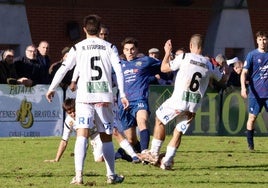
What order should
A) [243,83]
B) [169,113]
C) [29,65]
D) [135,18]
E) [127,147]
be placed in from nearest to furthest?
[169,113] < [127,147] < [243,83] < [29,65] < [135,18]

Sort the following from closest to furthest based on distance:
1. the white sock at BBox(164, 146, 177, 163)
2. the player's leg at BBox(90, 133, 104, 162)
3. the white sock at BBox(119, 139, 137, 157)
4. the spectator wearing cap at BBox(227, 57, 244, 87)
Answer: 1. the white sock at BBox(164, 146, 177, 163)
2. the white sock at BBox(119, 139, 137, 157)
3. the player's leg at BBox(90, 133, 104, 162)
4. the spectator wearing cap at BBox(227, 57, 244, 87)

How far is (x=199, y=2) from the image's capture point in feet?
111

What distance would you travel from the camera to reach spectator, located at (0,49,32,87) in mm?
23688

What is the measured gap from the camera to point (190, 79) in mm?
16266

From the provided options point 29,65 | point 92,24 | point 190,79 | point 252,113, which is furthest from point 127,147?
point 29,65

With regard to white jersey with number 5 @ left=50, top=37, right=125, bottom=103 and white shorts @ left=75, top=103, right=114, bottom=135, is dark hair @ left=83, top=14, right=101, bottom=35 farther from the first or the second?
white shorts @ left=75, top=103, right=114, bottom=135

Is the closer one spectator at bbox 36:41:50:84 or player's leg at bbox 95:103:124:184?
player's leg at bbox 95:103:124:184

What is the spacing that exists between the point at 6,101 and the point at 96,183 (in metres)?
10.7

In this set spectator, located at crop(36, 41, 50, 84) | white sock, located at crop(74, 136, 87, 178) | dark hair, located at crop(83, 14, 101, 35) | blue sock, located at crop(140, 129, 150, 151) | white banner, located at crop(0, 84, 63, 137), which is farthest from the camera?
spectator, located at crop(36, 41, 50, 84)

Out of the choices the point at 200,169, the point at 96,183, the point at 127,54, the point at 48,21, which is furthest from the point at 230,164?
the point at 48,21

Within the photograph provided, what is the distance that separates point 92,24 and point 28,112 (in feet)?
35.9

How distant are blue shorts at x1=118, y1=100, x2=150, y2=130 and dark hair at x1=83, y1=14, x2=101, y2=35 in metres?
4.35

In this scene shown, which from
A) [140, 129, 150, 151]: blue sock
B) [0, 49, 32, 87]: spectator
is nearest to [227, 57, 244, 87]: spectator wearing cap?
[0, 49, 32, 87]: spectator

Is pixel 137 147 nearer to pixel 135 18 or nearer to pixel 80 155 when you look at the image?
pixel 80 155
